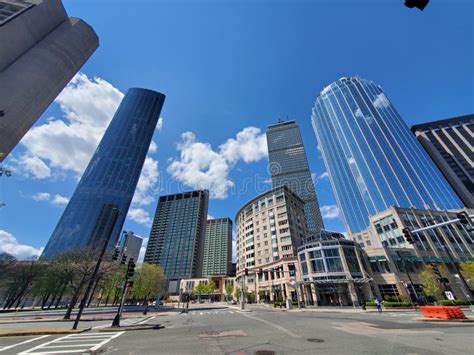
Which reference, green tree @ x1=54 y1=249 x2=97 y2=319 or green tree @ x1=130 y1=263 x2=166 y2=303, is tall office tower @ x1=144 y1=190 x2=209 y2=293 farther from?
green tree @ x1=54 y1=249 x2=97 y2=319

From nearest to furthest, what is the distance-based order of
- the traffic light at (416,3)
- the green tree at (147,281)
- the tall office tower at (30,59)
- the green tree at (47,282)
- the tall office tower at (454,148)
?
the traffic light at (416,3) → the tall office tower at (30,59) → the green tree at (47,282) → the green tree at (147,281) → the tall office tower at (454,148)

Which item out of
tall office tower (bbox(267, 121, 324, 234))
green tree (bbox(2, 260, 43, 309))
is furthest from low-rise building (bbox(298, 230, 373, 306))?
tall office tower (bbox(267, 121, 324, 234))

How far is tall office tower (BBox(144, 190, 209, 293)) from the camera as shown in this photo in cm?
14925

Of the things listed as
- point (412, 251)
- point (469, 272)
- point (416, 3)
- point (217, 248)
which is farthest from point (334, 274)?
point (217, 248)

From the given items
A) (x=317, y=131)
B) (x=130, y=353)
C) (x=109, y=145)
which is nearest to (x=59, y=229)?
(x=109, y=145)

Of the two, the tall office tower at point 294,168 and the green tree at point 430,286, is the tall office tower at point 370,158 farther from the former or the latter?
the green tree at point 430,286

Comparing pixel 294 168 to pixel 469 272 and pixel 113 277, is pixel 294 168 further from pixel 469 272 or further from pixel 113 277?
pixel 113 277

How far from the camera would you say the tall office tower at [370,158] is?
8500 cm

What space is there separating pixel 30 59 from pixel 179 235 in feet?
450

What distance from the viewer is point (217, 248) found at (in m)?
179

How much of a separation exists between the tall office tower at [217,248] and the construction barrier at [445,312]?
6371 inches

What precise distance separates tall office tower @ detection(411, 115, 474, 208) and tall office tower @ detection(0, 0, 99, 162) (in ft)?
492

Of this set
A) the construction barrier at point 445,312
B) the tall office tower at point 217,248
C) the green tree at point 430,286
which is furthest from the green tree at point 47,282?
the tall office tower at point 217,248

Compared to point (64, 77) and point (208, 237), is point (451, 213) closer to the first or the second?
point (64, 77)
